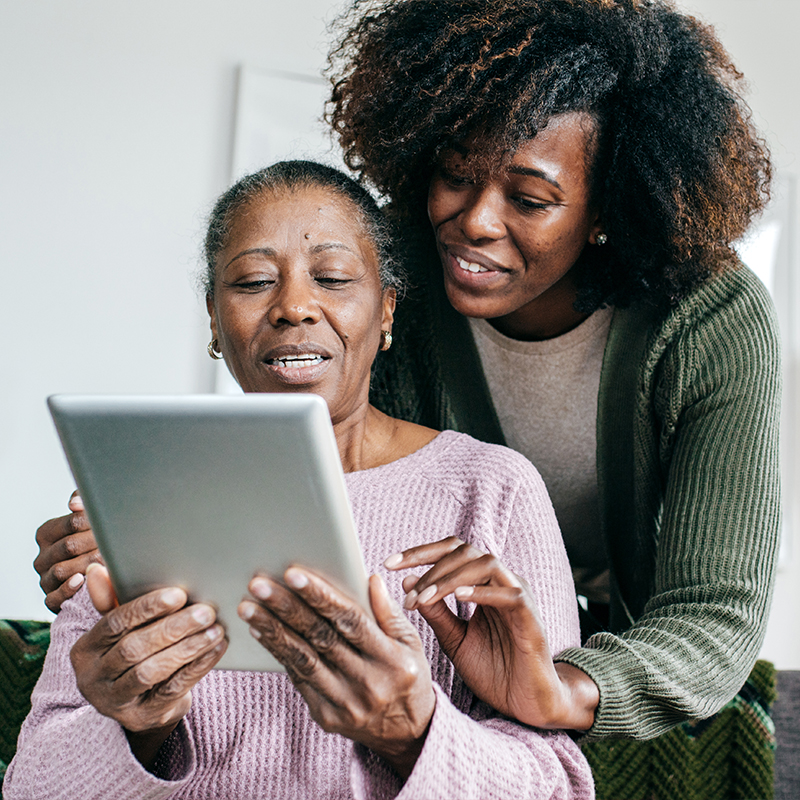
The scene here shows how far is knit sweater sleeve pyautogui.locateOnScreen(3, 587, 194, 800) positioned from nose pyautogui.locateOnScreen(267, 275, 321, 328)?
48 centimetres

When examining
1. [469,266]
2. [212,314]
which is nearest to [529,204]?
[469,266]

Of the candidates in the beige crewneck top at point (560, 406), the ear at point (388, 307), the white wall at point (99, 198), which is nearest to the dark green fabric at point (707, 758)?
the beige crewneck top at point (560, 406)

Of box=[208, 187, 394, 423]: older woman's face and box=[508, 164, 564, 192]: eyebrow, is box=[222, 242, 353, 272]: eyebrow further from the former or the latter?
box=[508, 164, 564, 192]: eyebrow

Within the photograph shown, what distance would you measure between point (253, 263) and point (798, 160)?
295 centimetres

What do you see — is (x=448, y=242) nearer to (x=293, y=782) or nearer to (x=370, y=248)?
(x=370, y=248)

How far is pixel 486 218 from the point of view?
1270 millimetres

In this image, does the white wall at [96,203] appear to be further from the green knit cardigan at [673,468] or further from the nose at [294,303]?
the nose at [294,303]

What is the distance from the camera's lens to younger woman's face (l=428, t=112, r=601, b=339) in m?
1.25

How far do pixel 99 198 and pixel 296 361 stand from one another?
73.3 inches

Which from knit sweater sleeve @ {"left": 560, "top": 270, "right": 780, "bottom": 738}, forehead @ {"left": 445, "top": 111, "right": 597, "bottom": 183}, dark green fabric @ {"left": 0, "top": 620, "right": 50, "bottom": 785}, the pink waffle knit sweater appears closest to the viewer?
the pink waffle knit sweater

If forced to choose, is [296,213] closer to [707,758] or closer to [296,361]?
[296,361]

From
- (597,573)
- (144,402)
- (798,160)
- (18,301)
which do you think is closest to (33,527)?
(18,301)

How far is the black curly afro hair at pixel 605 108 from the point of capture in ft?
4.14

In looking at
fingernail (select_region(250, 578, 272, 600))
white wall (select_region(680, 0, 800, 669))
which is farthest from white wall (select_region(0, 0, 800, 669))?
fingernail (select_region(250, 578, 272, 600))
